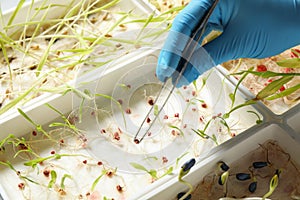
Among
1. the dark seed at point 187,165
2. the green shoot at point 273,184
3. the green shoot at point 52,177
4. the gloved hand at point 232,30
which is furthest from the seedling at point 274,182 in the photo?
the green shoot at point 52,177

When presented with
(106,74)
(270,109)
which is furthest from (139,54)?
(270,109)

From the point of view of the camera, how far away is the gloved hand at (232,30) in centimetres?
119

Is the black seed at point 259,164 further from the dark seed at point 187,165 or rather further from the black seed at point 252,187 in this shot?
the dark seed at point 187,165

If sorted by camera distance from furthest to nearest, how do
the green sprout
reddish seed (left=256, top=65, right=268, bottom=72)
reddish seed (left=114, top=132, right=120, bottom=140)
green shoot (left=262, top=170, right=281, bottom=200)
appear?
reddish seed (left=256, top=65, right=268, bottom=72) < reddish seed (left=114, top=132, right=120, bottom=140) < the green sprout < green shoot (left=262, top=170, right=281, bottom=200)

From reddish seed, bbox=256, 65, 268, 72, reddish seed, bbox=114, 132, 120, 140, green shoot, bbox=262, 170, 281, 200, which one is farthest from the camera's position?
reddish seed, bbox=256, 65, 268, 72

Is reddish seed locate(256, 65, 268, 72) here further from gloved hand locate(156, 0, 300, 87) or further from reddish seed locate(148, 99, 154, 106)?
reddish seed locate(148, 99, 154, 106)

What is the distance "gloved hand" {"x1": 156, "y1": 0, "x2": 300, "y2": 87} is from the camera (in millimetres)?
1188

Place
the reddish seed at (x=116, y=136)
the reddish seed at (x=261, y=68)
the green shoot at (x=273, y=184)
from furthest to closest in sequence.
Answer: the reddish seed at (x=261, y=68)
the reddish seed at (x=116, y=136)
the green shoot at (x=273, y=184)

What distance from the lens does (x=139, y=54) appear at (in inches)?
52.9

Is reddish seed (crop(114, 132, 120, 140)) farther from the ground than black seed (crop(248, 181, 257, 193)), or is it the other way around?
reddish seed (crop(114, 132, 120, 140))

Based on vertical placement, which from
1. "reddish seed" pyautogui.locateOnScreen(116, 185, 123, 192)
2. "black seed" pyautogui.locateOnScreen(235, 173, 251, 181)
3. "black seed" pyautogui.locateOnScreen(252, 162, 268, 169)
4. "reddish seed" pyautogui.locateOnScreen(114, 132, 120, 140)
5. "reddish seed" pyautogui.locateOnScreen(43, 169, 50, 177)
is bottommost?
"black seed" pyautogui.locateOnScreen(235, 173, 251, 181)

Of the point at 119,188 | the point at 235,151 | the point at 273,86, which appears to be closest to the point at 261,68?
the point at 273,86

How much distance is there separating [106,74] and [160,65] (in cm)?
17

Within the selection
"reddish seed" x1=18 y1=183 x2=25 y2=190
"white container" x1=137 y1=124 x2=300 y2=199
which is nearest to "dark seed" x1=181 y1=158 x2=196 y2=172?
"white container" x1=137 y1=124 x2=300 y2=199
